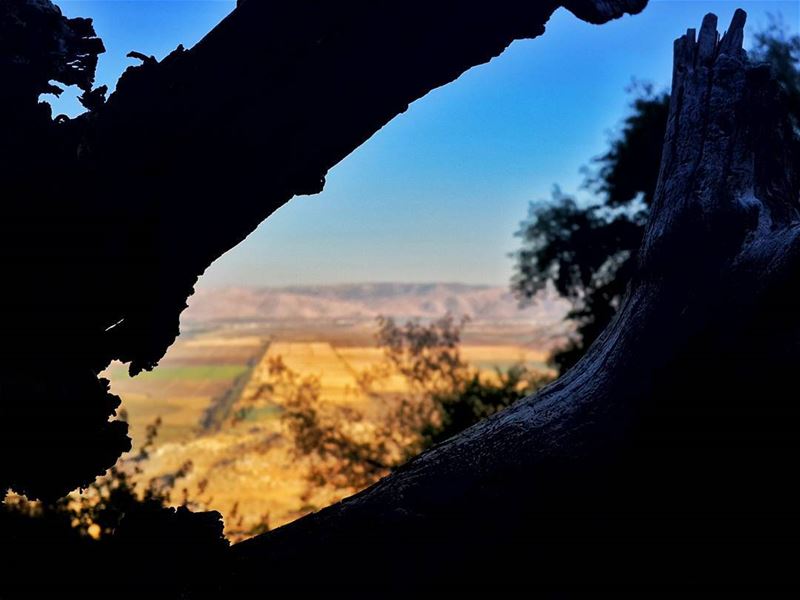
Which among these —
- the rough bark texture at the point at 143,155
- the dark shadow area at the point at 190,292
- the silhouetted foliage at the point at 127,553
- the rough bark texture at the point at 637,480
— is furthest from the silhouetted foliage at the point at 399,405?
the rough bark texture at the point at 143,155

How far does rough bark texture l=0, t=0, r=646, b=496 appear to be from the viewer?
78.5 inches

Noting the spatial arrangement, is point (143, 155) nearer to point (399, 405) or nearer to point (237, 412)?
point (399, 405)

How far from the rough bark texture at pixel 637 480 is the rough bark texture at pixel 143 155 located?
0.88m

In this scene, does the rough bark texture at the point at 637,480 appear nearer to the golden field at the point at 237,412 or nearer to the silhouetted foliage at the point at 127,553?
the silhouetted foliage at the point at 127,553

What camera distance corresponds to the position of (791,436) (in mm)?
2068

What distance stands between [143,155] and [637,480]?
2.09m

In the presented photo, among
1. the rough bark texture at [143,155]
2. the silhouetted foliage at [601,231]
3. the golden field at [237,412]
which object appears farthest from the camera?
the golden field at [237,412]

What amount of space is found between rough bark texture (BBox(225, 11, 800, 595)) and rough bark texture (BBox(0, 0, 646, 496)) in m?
0.88

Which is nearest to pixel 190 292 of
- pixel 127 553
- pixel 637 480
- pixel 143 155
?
pixel 143 155

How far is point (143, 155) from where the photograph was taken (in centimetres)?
203

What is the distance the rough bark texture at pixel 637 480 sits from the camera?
82.4 inches

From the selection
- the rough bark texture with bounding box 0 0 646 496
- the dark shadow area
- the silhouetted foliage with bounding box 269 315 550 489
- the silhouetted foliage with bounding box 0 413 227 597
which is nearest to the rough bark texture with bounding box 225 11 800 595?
the dark shadow area

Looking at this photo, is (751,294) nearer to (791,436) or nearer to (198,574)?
(791,436)

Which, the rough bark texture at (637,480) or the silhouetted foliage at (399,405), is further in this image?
the silhouetted foliage at (399,405)
